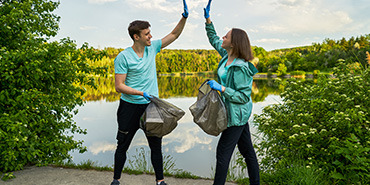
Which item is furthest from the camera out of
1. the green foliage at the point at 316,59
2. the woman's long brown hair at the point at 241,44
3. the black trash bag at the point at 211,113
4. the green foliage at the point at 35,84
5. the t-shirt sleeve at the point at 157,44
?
the green foliage at the point at 316,59

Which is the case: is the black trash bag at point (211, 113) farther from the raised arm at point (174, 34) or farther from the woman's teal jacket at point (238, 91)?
the raised arm at point (174, 34)

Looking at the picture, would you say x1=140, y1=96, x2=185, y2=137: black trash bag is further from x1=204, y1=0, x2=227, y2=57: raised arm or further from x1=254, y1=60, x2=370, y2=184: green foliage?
x1=254, y1=60, x2=370, y2=184: green foliage

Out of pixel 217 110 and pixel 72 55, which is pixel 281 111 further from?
pixel 72 55

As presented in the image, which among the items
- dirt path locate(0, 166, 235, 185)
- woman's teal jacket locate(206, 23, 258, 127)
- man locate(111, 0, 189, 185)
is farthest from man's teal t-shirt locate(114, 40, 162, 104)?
dirt path locate(0, 166, 235, 185)

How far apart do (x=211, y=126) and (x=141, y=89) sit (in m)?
0.96

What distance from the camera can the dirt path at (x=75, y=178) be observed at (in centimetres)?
407

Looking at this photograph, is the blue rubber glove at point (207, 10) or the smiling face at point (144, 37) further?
the blue rubber glove at point (207, 10)

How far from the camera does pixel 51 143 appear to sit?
15.0ft

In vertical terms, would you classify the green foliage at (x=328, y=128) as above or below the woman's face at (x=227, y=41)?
below

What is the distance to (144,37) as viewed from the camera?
321 cm

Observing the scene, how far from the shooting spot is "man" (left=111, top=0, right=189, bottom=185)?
320cm

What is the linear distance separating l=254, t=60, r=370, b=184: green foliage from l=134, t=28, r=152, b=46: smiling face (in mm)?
2862

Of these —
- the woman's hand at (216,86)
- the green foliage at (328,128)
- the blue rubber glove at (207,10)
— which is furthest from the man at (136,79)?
the green foliage at (328,128)

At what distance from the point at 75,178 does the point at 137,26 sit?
256 centimetres
